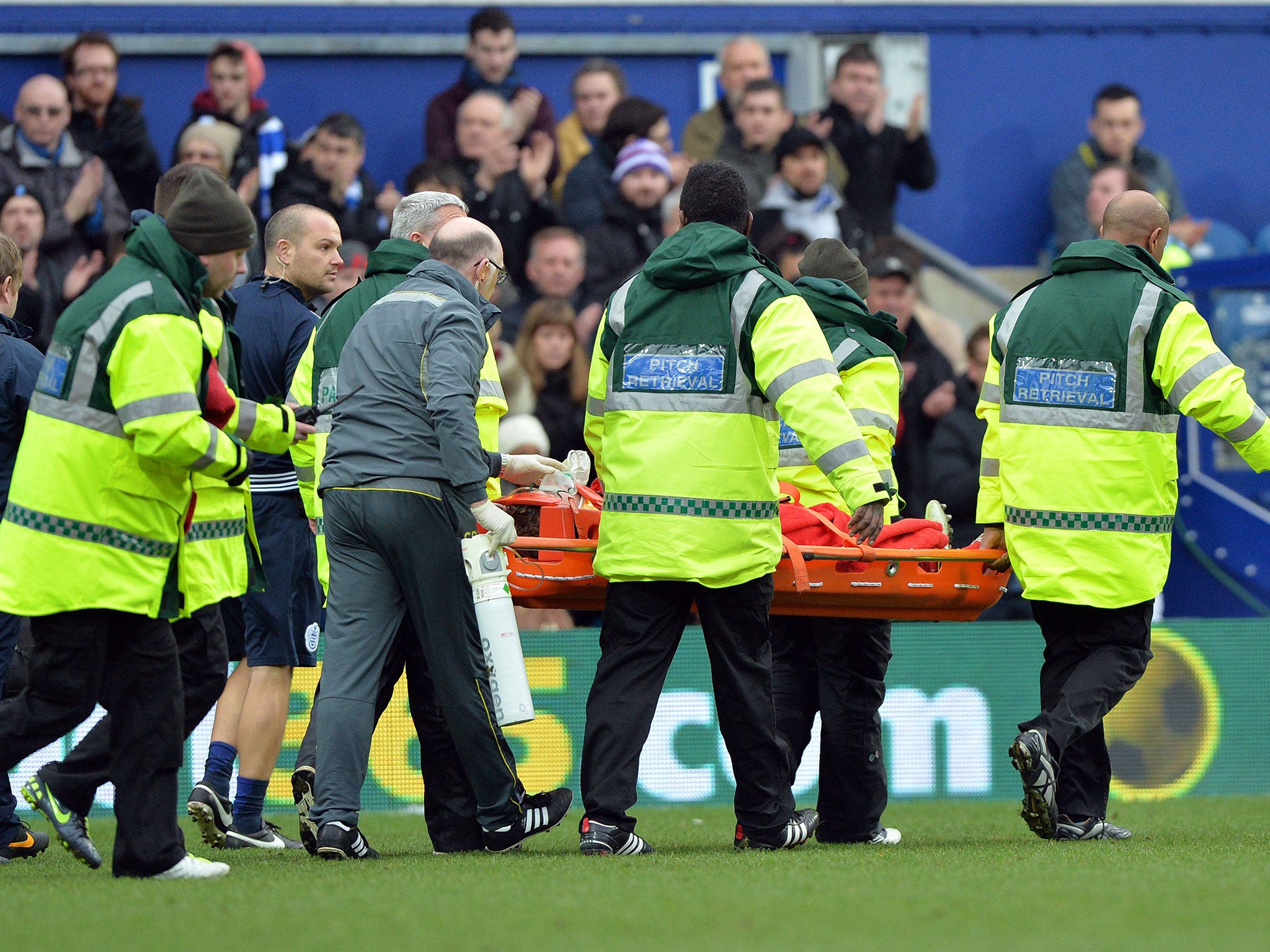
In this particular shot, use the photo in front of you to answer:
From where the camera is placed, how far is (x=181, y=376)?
5.44 meters

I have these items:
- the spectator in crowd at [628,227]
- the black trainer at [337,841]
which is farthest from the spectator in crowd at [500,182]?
the black trainer at [337,841]

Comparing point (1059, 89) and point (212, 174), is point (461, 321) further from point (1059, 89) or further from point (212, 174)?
point (1059, 89)

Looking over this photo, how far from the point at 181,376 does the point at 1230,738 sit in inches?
261

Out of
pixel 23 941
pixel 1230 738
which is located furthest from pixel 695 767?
pixel 23 941

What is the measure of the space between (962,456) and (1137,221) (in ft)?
14.4

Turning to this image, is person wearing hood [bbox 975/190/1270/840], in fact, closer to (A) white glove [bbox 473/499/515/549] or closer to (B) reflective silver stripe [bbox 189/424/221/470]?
(A) white glove [bbox 473/499/515/549]

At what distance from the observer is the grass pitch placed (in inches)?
176

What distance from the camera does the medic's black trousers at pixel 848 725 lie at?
6.88 meters

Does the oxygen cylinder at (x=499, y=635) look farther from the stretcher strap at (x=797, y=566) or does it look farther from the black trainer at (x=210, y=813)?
the black trainer at (x=210, y=813)

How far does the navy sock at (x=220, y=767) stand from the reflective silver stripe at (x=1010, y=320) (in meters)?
3.28

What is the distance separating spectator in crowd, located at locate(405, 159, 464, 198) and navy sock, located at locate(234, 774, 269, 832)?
4.98 metres

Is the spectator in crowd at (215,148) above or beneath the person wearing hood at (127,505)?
above

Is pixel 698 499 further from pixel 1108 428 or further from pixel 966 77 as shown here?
pixel 966 77

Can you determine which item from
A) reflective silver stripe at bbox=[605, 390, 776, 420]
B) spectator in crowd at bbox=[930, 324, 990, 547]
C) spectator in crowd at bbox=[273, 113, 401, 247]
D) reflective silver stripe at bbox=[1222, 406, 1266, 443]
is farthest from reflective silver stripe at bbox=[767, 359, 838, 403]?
spectator in crowd at bbox=[273, 113, 401, 247]
